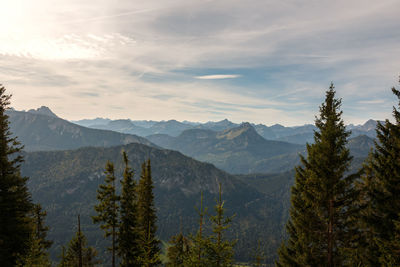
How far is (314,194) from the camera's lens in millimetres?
18297

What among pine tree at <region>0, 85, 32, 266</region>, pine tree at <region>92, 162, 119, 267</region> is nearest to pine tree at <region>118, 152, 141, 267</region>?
pine tree at <region>92, 162, 119, 267</region>

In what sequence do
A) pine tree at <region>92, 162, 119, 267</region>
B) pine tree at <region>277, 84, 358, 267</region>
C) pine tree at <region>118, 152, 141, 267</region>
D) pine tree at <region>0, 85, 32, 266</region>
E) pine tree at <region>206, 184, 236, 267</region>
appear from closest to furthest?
pine tree at <region>206, 184, 236, 267</region> → pine tree at <region>277, 84, 358, 267</region> → pine tree at <region>0, 85, 32, 266</region> → pine tree at <region>92, 162, 119, 267</region> → pine tree at <region>118, 152, 141, 267</region>

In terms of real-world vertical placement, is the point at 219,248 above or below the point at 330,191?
below

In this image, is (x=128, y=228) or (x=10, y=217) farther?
(x=128, y=228)

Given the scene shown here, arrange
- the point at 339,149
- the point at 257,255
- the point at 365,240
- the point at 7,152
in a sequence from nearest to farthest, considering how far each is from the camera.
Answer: the point at 257,255
the point at 339,149
the point at 365,240
the point at 7,152

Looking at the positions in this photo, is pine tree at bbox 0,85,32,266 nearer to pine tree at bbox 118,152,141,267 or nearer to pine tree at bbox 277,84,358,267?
pine tree at bbox 118,152,141,267

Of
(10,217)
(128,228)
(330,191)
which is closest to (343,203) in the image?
(330,191)

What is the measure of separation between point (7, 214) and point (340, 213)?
3038 cm

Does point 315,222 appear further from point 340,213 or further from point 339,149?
point 339,149

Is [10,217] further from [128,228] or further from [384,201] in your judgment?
[384,201]

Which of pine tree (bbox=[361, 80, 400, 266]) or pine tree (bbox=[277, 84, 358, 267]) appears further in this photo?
pine tree (bbox=[361, 80, 400, 266])

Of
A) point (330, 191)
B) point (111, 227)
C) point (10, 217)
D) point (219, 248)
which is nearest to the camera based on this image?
point (219, 248)

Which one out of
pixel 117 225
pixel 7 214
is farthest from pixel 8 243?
pixel 117 225

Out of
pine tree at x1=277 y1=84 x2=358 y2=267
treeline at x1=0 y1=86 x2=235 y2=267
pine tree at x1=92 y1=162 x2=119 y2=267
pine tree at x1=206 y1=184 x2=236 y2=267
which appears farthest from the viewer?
pine tree at x1=92 y1=162 x2=119 y2=267
